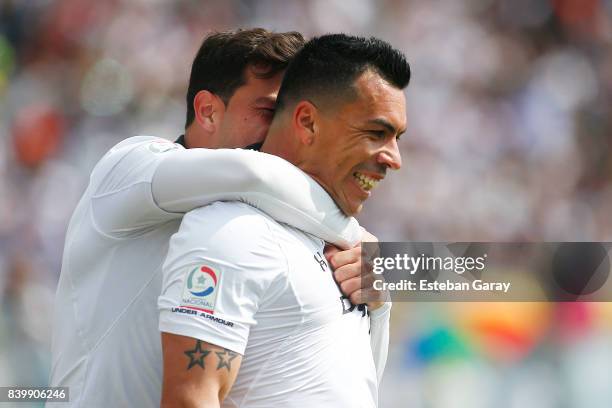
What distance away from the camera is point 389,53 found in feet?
7.36

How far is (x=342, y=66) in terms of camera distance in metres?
2.25

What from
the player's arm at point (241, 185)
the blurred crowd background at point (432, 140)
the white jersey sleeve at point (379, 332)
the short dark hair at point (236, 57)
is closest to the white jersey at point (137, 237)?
the player's arm at point (241, 185)

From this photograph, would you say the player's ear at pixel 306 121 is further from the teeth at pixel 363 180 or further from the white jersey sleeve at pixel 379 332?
A: the white jersey sleeve at pixel 379 332

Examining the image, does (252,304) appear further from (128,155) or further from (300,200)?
(128,155)

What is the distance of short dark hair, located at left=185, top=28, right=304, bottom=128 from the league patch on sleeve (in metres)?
0.92

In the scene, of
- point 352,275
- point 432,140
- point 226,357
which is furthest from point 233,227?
point 432,140

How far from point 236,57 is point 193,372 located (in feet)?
3.80

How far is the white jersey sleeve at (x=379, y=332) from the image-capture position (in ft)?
7.84

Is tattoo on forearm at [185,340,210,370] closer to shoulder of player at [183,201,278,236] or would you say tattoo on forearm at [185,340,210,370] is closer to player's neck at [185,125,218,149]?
shoulder of player at [183,201,278,236]

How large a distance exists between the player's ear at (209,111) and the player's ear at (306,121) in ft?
1.61
